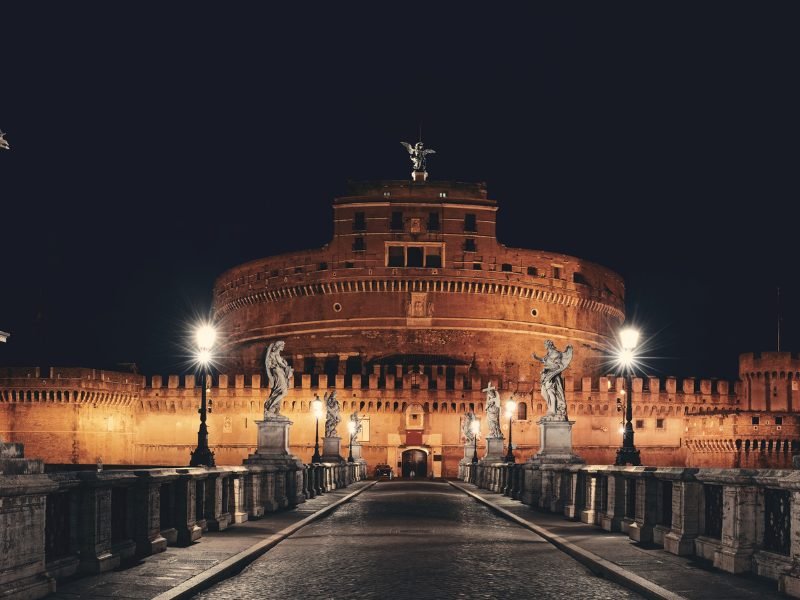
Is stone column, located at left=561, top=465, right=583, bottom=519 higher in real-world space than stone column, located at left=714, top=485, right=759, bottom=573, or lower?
lower

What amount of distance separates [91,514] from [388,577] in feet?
10.1

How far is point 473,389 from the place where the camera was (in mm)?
70000

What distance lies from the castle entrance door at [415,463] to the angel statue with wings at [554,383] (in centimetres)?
4536

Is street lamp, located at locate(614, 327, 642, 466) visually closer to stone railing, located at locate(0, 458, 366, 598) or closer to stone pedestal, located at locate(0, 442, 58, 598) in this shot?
stone railing, located at locate(0, 458, 366, 598)

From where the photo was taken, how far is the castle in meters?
68.9

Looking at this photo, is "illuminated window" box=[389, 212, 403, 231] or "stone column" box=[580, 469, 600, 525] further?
"illuminated window" box=[389, 212, 403, 231]

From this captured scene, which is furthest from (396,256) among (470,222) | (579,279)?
(579,279)

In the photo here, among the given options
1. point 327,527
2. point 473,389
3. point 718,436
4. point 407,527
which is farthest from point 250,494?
point 718,436

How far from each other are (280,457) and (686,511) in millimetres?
13154

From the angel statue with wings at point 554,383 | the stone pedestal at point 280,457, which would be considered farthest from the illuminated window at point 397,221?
the angel statue with wings at point 554,383

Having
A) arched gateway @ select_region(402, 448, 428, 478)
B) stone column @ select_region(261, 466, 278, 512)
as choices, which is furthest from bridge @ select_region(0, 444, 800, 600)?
arched gateway @ select_region(402, 448, 428, 478)

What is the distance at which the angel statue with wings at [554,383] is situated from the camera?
2355 centimetres

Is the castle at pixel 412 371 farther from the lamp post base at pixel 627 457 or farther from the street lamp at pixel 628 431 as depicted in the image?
the lamp post base at pixel 627 457

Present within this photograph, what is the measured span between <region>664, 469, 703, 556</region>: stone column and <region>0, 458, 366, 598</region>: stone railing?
20.2ft
